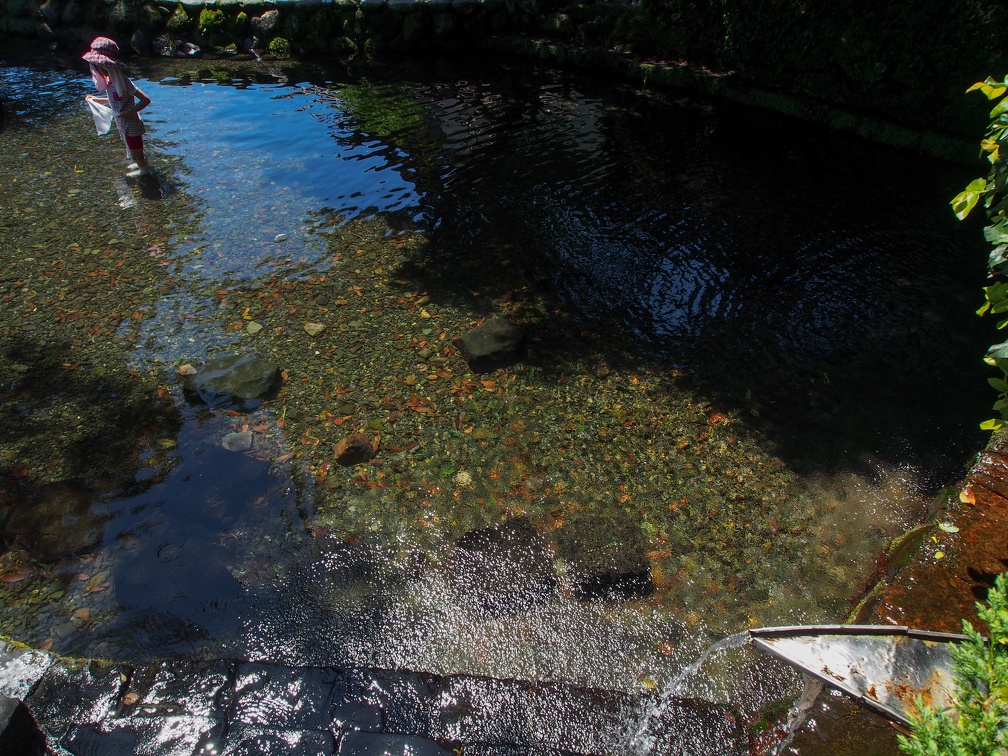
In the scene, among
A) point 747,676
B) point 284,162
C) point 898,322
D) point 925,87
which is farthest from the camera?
point 925,87

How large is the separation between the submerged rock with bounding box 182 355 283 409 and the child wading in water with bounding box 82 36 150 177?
477 centimetres

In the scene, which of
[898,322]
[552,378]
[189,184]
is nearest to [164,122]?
[189,184]

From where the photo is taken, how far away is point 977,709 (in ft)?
7.34

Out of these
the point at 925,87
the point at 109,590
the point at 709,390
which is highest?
the point at 925,87

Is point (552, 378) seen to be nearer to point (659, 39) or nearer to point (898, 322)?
point (898, 322)

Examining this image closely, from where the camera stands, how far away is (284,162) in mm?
9766

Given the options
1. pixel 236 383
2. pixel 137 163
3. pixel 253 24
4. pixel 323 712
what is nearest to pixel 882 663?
pixel 323 712

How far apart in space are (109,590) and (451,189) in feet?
22.0

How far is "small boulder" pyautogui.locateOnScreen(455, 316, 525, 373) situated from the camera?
5.82 meters

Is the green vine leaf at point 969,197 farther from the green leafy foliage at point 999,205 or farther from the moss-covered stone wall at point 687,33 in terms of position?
the moss-covered stone wall at point 687,33

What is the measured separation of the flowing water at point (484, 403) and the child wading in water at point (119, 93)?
0.51 m

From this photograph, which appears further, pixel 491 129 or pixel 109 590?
pixel 491 129

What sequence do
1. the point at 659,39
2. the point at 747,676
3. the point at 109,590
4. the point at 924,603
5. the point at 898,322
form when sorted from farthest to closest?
the point at 659,39, the point at 898,322, the point at 109,590, the point at 747,676, the point at 924,603

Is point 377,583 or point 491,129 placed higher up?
point 491,129
